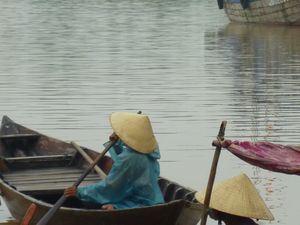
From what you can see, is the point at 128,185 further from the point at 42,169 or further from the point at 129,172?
the point at 42,169

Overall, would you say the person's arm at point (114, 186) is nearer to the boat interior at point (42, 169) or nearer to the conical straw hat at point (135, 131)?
the conical straw hat at point (135, 131)

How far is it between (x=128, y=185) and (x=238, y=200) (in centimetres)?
148

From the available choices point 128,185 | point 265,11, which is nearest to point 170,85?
point 128,185

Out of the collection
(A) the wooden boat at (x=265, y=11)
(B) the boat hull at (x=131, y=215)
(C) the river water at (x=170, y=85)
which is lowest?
(A) the wooden boat at (x=265, y=11)

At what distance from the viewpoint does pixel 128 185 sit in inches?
314

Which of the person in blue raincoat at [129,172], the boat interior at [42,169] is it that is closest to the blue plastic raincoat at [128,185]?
the person in blue raincoat at [129,172]

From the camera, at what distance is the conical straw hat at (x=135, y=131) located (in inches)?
303

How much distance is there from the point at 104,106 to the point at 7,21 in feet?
65.9

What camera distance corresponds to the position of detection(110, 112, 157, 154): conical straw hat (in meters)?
7.70

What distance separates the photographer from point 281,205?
10.3 m

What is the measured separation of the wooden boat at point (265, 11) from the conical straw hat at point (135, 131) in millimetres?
24549

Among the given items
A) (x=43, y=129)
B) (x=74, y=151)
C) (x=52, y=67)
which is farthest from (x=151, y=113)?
(x=52, y=67)

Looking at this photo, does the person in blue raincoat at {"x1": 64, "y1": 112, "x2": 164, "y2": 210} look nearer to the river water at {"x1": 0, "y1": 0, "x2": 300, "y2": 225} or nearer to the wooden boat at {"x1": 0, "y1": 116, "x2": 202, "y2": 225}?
the wooden boat at {"x1": 0, "y1": 116, "x2": 202, "y2": 225}

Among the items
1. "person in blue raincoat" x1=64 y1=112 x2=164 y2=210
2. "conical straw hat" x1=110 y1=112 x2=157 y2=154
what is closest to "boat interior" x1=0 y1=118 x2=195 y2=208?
"person in blue raincoat" x1=64 y1=112 x2=164 y2=210
